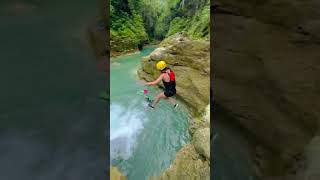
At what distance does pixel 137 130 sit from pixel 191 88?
464 mm

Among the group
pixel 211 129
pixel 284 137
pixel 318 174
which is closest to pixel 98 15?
pixel 211 129

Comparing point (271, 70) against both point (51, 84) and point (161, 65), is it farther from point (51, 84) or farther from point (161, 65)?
point (51, 84)

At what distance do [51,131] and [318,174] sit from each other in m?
1.82

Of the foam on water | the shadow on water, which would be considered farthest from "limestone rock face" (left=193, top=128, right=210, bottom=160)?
the shadow on water

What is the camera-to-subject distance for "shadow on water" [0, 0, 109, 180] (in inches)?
131

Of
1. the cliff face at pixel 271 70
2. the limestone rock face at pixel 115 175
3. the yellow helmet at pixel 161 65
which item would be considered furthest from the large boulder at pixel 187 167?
the yellow helmet at pixel 161 65

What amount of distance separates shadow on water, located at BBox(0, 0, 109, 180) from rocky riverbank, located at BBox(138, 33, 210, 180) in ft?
1.52

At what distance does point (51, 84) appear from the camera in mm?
3389

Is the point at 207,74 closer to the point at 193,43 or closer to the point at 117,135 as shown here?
the point at 193,43

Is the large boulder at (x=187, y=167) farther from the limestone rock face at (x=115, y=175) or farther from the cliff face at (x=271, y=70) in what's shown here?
the cliff face at (x=271, y=70)

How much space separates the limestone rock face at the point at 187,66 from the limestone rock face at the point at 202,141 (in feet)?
0.50

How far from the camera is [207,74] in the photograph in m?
3.33

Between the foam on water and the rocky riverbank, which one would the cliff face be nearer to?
the rocky riverbank

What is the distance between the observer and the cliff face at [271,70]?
321 cm
